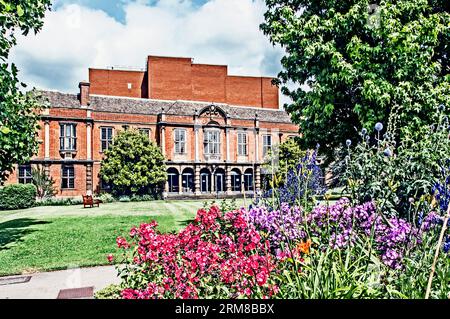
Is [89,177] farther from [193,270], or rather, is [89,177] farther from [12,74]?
[193,270]

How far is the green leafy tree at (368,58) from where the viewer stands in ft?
19.0

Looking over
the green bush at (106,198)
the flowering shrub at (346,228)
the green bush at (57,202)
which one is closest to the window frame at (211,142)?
the green bush at (106,198)

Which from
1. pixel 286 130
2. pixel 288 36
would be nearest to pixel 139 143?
pixel 286 130

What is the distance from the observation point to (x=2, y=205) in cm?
1911

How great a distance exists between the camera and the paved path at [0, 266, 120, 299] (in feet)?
12.7

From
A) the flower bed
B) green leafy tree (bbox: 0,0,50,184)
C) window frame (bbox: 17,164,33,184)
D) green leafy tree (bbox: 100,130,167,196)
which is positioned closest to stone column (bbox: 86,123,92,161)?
green leafy tree (bbox: 100,130,167,196)

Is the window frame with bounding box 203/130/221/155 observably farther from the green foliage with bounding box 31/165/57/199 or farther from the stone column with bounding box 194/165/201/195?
the green foliage with bounding box 31/165/57/199

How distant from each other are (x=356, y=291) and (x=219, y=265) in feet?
3.51

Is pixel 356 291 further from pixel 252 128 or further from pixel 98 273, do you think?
pixel 252 128

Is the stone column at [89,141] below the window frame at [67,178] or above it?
above

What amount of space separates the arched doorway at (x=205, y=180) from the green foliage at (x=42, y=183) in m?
11.6

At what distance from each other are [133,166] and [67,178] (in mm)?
5399

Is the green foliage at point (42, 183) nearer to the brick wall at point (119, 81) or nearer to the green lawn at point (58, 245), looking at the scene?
the brick wall at point (119, 81)

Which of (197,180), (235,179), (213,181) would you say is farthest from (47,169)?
(235,179)
